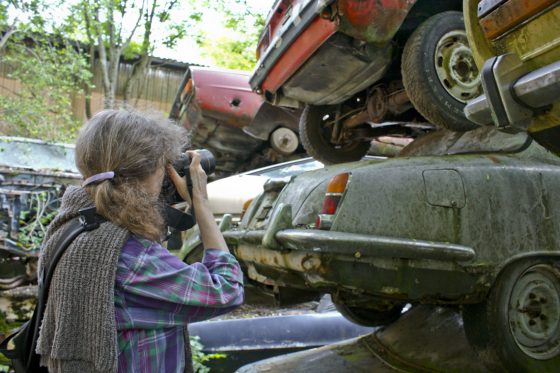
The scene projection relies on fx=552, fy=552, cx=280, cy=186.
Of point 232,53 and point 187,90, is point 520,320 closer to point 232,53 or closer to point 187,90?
point 187,90

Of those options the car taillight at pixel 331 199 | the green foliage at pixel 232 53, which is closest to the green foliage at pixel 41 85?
the green foliage at pixel 232 53

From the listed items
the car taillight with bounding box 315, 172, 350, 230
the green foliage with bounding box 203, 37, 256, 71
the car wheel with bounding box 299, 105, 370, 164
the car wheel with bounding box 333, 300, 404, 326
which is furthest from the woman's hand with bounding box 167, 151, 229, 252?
the green foliage with bounding box 203, 37, 256, 71

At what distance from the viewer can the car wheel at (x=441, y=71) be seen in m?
3.12

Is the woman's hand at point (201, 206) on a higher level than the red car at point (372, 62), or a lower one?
lower

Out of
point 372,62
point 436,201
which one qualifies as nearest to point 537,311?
point 436,201

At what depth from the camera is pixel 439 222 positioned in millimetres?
2574

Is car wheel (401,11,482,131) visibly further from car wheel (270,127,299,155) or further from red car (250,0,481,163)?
car wheel (270,127,299,155)

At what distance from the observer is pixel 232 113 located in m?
7.14

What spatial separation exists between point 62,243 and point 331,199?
1.52 m

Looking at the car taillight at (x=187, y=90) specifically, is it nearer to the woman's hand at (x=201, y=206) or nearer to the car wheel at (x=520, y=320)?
the car wheel at (x=520, y=320)

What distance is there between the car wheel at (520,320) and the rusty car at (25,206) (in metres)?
3.85

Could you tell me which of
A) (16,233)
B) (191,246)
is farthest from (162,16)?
(191,246)

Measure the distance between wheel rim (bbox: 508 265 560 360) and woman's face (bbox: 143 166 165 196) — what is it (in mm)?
1940

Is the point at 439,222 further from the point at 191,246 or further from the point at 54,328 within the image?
the point at 191,246
